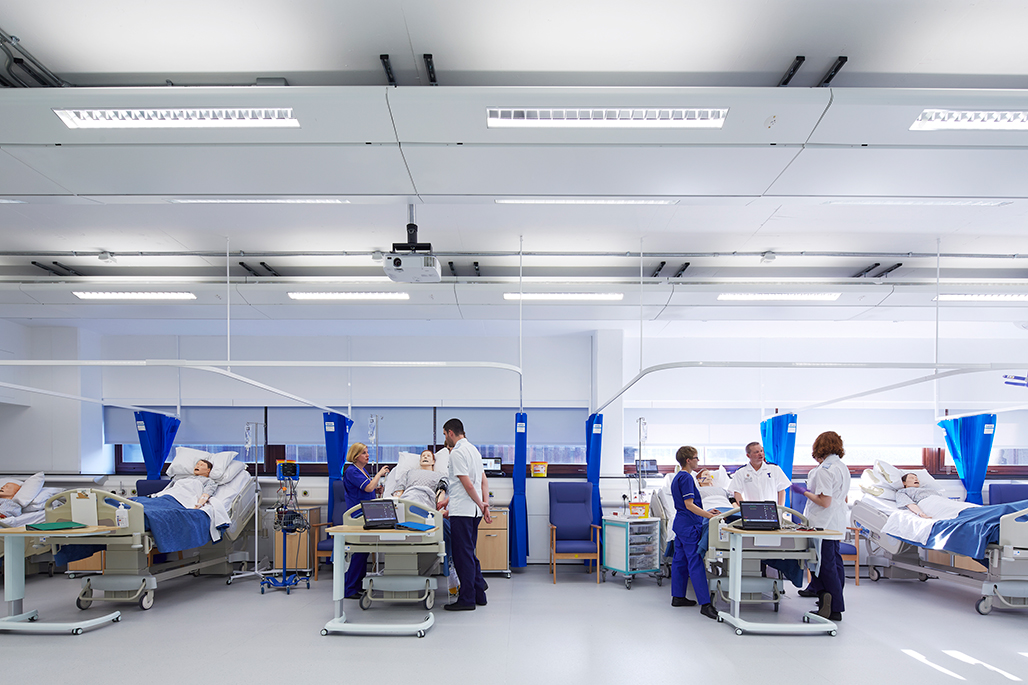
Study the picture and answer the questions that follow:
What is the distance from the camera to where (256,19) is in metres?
3.20

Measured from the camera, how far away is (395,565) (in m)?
5.99

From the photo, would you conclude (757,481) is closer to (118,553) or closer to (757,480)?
(757,480)

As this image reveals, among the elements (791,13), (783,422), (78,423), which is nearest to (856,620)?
(783,422)

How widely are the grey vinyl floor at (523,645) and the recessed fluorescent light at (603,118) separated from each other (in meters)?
3.37

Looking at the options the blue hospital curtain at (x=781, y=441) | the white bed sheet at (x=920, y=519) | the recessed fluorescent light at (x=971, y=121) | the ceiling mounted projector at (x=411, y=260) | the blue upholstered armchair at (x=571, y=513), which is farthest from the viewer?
the blue hospital curtain at (x=781, y=441)

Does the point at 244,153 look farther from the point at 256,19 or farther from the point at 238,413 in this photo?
the point at 238,413

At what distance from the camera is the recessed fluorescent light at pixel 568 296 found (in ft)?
23.9

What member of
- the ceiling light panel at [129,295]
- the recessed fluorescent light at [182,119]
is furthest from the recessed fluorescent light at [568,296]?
the recessed fluorescent light at [182,119]

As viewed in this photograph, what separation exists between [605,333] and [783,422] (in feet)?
8.99

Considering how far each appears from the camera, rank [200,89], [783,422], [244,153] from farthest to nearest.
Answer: [783,422], [244,153], [200,89]

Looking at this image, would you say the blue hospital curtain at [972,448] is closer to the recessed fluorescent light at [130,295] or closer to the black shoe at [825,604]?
the black shoe at [825,604]

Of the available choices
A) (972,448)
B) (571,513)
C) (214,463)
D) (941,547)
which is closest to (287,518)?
(214,463)

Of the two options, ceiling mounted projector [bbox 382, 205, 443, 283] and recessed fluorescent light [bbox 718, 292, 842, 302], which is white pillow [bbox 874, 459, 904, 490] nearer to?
recessed fluorescent light [bbox 718, 292, 842, 302]

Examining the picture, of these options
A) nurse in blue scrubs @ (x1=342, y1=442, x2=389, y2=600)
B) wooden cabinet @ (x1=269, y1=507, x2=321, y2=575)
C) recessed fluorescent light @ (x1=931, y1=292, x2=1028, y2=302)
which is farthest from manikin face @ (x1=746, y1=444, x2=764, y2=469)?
wooden cabinet @ (x1=269, y1=507, x2=321, y2=575)
